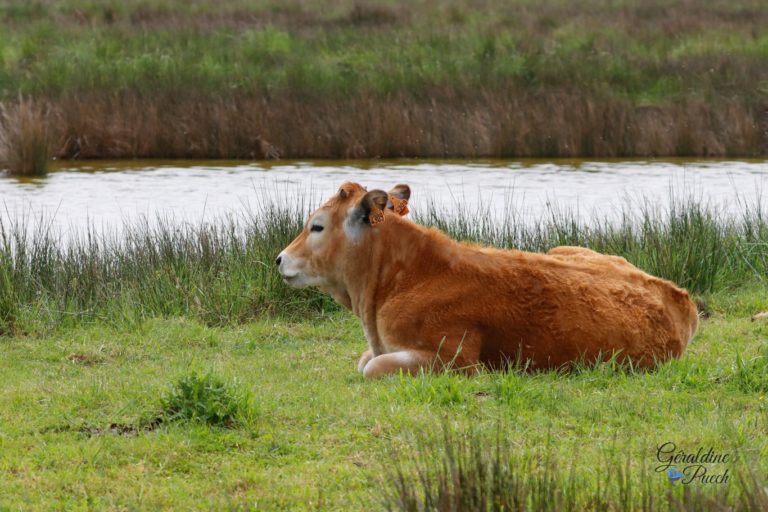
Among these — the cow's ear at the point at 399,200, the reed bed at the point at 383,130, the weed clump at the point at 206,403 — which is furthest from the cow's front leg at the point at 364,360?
the reed bed at the point at 383,130

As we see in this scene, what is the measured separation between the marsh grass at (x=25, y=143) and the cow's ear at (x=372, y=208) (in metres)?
14.5

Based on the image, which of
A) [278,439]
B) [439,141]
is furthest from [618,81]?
[278,439]

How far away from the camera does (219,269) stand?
37.7ft

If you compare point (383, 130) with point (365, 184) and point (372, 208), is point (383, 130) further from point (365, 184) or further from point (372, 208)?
point (372, 208)

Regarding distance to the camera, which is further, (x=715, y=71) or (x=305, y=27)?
(x=305, y=27)

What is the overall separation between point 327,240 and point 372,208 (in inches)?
15.7

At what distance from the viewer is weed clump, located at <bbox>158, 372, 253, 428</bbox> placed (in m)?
6.17

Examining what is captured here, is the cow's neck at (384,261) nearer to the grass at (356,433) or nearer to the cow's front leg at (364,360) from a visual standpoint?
the cow's front leg at (364,360)

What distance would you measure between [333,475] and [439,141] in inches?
729

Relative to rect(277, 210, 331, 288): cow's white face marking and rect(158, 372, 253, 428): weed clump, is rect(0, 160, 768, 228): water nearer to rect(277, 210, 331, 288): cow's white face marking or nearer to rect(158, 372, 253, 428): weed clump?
rect(277, 210, 331, 288): cow's white face marking

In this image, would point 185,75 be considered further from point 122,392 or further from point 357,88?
point 122,392

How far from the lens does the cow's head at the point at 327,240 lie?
7.74 m

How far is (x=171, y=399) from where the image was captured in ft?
20.7

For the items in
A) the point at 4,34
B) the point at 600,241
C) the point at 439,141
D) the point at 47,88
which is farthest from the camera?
the point at 4,34
